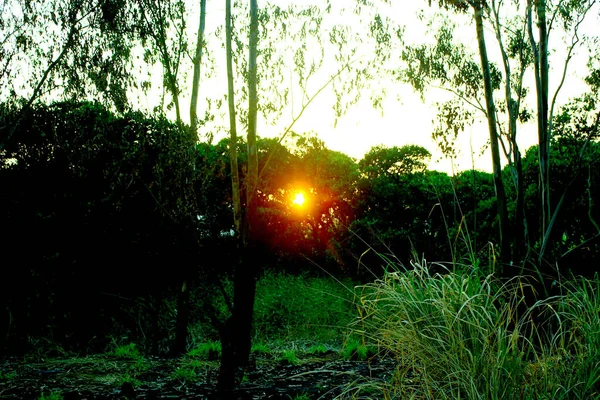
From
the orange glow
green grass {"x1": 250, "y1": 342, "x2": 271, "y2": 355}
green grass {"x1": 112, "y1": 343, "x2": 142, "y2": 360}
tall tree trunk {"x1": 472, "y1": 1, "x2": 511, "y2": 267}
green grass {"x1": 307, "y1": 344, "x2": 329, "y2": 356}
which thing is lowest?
green grass {"x1": 307, "y1": 344, "x2": 329, "y2": 356}

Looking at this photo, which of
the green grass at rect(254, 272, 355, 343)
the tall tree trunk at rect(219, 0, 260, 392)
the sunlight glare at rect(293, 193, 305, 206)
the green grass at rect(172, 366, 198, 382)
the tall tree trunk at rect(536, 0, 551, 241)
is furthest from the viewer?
the sunlight glare at rect(293, 193, 305, 206)

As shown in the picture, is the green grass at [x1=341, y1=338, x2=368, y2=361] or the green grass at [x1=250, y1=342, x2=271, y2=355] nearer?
the green grass at [x1=341, y1=338, x2=368, y2=361]

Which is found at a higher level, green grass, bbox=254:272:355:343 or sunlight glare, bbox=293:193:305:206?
sunlight glare, bbox=293:193:305:206

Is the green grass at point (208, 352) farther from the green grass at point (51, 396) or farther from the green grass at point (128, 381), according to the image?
the green grass at point (51, 396)

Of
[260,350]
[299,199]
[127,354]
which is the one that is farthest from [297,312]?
[299,199]

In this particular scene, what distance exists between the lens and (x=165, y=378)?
5316 millimetres

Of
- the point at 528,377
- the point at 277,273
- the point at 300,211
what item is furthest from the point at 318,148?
the point at 528,377

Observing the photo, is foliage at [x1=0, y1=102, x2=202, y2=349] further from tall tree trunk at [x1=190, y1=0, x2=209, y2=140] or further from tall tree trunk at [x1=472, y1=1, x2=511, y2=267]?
tall tree trunk at [x1=472, y1=1, x2=511, y2=267]

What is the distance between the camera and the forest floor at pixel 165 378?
461cm

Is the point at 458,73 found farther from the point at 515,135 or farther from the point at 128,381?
the point at 128,381

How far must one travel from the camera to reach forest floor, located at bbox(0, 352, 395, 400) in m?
4.61

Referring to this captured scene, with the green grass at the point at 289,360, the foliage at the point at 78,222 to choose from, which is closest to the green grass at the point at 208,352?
the green grass at the point at 289,360

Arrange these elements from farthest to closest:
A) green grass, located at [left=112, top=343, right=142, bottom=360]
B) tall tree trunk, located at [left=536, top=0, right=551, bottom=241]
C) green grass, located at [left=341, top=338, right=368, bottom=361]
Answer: tall tree trunk, located at [left=536, top=0, right=551, bottom=241] → green grass, located at [left=112, top=343, right=142, bottom=360] → green grass, located at [left=341, top=338, right=368, bottom=361]

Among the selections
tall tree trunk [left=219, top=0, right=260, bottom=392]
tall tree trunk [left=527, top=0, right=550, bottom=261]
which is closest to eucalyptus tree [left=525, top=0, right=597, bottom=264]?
tall tree trunk [left=527, top=0, right=550, bottom=261]
